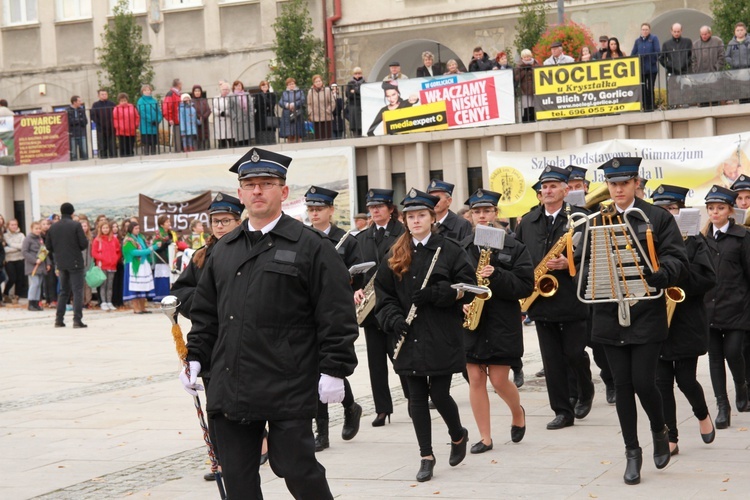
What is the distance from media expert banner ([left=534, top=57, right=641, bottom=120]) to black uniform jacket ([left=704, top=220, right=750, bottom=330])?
1253 cm

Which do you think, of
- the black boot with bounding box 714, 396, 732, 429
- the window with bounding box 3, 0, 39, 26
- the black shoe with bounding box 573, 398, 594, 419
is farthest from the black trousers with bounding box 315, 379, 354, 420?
the window with bounding box 3, 0, 39, 26

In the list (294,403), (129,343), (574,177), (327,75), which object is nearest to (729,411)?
(574,177)

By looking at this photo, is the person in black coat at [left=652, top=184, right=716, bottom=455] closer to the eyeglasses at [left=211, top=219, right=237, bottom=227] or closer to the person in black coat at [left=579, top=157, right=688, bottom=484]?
the person in black coat at [left=579, top=157, right=688, bottom=484]

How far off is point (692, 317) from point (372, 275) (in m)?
2.85

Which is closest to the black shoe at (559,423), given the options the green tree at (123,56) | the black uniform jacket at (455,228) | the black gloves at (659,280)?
the black uniform jacket at (455,228)

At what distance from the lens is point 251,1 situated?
112 feet

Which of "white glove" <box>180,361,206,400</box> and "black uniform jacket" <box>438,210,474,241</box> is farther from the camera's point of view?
"black uniform jacket" <box>438,210,474,241</box>

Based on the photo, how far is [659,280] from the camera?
796 cm

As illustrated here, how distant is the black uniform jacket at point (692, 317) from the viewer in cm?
914

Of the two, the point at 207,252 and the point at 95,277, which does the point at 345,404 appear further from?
the point at 95,277

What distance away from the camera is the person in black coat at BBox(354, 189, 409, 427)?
1050cm

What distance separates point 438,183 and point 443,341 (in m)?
3.24

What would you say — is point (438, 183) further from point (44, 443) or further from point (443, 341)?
point (44, 443)

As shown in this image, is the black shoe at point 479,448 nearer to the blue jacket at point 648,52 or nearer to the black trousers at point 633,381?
the black trousers at point 633,381
